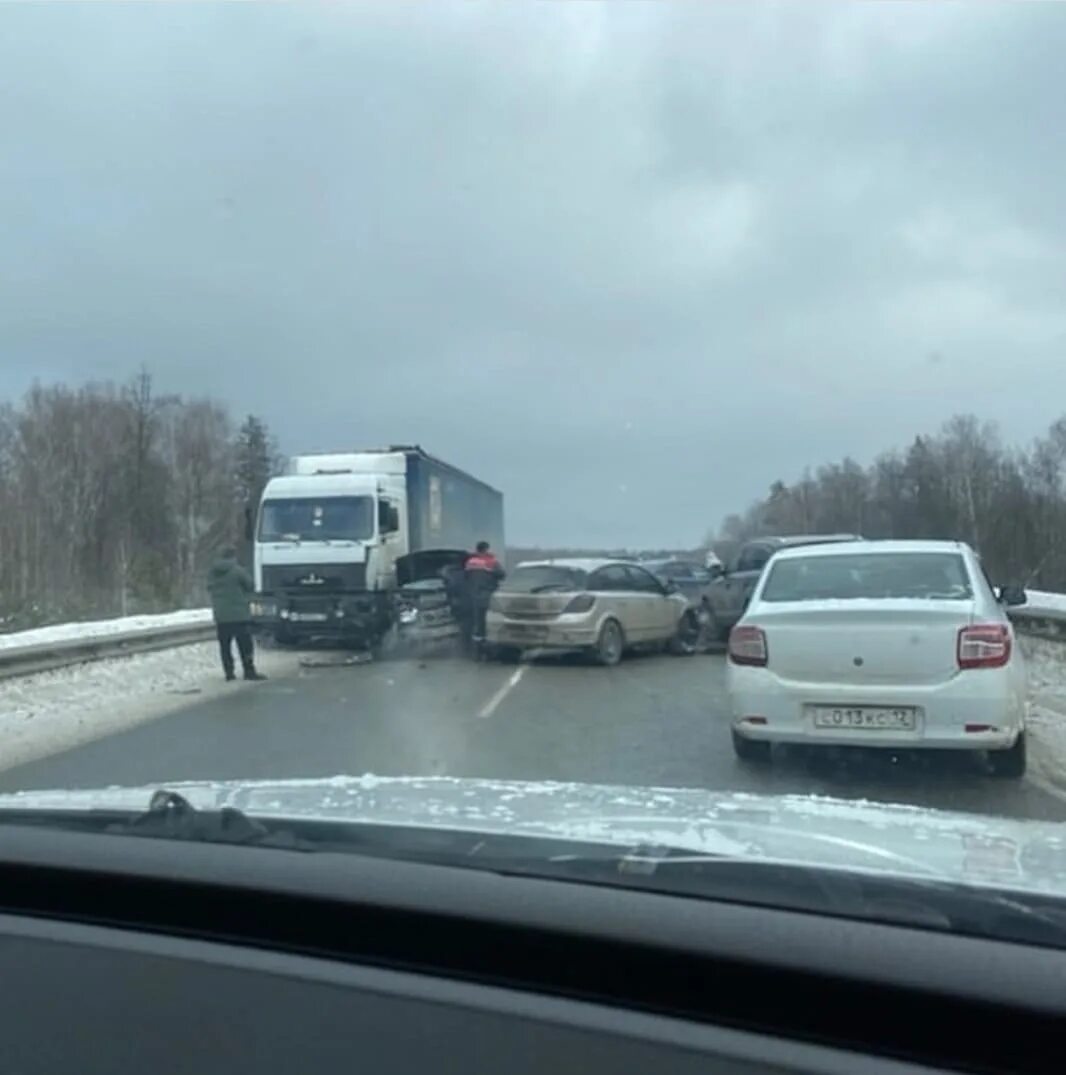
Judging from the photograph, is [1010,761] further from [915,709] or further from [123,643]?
[123,643]

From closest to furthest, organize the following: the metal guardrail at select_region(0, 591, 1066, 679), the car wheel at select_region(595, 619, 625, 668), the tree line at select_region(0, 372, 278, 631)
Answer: the metal guardrail at select_region(0, 591, 1066, 679)
the car wheel at select_region(595, 619, 625, 668)
the tree line at select_region(0, 372, 278, 631)

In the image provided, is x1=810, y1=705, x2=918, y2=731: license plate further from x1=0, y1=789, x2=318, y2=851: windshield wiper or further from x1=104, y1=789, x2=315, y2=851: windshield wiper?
x1=104, y1=789, x2=315, y2=851: windshield wiper

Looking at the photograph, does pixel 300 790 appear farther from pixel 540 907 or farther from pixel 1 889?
pixel 540 907

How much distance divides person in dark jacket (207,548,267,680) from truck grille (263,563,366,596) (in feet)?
16.6

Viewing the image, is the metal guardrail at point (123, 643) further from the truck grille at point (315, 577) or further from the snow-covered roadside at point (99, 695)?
the truck grille at point (315, 577)

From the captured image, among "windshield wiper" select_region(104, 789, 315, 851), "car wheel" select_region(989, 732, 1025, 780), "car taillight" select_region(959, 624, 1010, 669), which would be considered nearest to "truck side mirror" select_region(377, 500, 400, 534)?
"car wheel" select_region(989, 732, 1025, 780)

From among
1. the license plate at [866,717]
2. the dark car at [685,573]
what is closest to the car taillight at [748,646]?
the license plate at [866,717]

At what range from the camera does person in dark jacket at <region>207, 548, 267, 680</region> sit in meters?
18.2

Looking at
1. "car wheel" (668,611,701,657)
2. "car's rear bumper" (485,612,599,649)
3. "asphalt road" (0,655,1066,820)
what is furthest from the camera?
"car wheel" (668,611,701,657)

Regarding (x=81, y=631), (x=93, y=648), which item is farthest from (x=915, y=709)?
(x=81, y=631)

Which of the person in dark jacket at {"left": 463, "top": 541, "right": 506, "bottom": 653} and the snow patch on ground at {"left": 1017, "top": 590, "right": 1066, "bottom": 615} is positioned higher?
the person in dark jacket at {"left": 463, "top": 541, "right": 506, "bottom": 653}

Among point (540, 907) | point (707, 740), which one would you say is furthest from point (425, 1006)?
point (707, 740)

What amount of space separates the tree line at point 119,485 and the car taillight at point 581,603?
3137cm

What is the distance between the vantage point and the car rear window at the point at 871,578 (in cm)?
935
